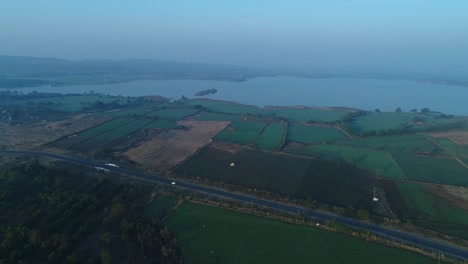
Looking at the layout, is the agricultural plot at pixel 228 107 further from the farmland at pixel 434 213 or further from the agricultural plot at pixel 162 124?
the farmland at pixel 434 213

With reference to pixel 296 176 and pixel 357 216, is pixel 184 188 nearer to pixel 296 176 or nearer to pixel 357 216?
pixel 296 176

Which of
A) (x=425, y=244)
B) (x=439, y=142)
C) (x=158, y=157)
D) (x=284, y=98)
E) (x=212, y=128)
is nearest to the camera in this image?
(x=425, y=244)

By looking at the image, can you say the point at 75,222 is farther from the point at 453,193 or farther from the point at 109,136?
the point at 453,193

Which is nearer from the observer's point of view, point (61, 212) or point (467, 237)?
point (467, 237)

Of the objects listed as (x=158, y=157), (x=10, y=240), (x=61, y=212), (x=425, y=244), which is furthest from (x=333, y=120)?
(x=10, y=240)

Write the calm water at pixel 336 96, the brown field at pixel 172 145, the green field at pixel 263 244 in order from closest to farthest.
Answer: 1. the green field at pixel 263 244
2. the brown field at pixel 172 145
3. the calm water at pixel 336 96

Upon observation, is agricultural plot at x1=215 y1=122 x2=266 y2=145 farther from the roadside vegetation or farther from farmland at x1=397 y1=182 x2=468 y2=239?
farmland at x1=397 y1=182 x2=468 y2=239

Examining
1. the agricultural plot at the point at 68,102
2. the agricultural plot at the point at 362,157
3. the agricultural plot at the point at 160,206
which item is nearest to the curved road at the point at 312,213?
the agricultural plot at the point at 160,206

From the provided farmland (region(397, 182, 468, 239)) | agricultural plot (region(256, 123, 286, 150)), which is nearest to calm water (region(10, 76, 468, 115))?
agricultural plot (region(256, 123, 286, 150))
